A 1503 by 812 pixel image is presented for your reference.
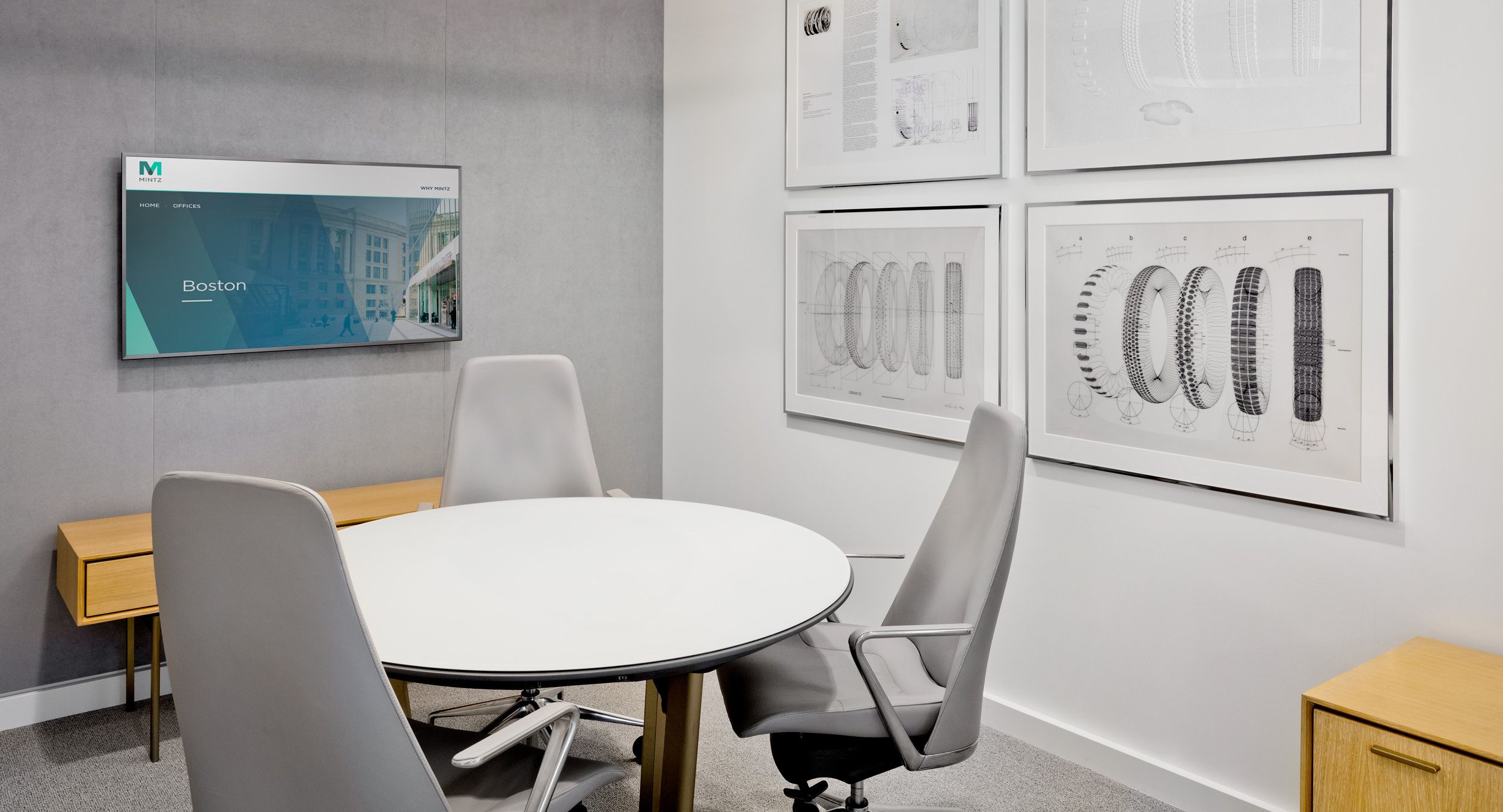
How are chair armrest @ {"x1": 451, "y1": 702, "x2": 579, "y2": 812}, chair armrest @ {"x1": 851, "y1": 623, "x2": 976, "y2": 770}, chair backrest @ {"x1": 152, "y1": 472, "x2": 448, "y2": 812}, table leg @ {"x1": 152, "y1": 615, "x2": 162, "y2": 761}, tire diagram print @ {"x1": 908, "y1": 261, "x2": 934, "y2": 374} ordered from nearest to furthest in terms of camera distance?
chair backrest @ {"x1": 152, "y1": 472, "x2": 448, "y2": 812} < chair armrest @ {"x1": 451, "y1": 702, "x2": 579, "y2": 812} < chair armrest @ {"x1": 851, "y1": 623, "x2": 976, "y2": 770} < table leg @ {"x1": 152, "y1": 615, "x2": 162, "y2": 761} < tire diagram print @ {"x1": 908, "y1": 261, "x2": 934, "y2": 374}

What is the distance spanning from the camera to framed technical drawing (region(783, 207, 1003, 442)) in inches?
127

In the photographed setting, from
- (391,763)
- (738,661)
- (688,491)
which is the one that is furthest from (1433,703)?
(688,491)

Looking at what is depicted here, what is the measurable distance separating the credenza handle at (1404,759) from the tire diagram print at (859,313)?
6.53 ft

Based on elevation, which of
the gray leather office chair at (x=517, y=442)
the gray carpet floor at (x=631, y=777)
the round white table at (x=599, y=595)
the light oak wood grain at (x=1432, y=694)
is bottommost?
the gray carpet floor at (x=631, y=777)

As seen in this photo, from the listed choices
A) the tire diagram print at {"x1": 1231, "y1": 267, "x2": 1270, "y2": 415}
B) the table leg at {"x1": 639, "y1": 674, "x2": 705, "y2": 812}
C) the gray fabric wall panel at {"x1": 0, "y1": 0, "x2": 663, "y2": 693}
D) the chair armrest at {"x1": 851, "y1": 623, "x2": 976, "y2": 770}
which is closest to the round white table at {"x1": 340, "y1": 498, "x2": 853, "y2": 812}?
the table leg at {"x1": 639, "y1": 674, "x2": 705, "y2": 812}

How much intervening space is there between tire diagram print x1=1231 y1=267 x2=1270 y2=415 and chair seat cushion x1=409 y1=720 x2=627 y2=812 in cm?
174

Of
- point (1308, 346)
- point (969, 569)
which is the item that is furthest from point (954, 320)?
point (969, 569)

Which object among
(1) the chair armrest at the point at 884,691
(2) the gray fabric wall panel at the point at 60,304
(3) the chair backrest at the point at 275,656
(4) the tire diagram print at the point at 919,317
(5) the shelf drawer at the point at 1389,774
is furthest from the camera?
(4) the tire diagram print at the point at 919,317

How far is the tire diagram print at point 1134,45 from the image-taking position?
272cm

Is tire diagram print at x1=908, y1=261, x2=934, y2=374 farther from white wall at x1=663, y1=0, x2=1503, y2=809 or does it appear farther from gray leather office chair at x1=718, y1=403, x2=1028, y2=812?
gray leather office chair at x1=718, y1=403, x2=1028, y2=812

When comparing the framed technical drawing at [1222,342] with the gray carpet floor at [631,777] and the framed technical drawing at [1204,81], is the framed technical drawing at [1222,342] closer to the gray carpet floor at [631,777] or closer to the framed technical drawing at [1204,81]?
the framed technical drawing at [1204,81]

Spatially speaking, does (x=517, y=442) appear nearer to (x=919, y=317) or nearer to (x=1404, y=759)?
(x=919, y=317)

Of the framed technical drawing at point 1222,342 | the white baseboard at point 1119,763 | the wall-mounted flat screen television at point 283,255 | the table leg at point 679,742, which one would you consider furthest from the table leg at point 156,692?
the framed technical drawing at point 1222,342

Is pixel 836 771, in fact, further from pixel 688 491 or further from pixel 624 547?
pixel 688 491
